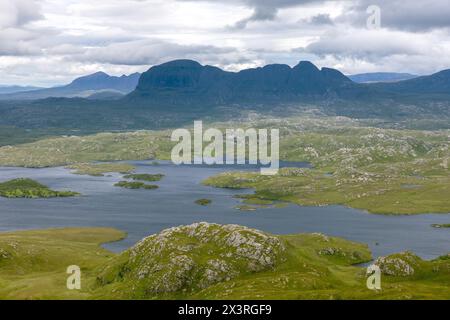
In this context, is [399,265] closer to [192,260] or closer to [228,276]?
[228,276]

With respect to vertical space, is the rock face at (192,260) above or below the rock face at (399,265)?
above

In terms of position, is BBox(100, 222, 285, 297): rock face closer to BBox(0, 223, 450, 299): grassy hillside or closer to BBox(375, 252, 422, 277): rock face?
BBox(0, 223, 450, 299): grassy hillside

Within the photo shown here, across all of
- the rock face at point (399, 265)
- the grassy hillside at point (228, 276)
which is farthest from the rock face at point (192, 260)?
the rock face at point (399, 265)

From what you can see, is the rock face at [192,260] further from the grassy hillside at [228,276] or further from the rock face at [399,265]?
the rock face at [399,265]

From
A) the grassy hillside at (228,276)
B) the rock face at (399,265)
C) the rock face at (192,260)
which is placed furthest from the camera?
the rock face at (399,265)
